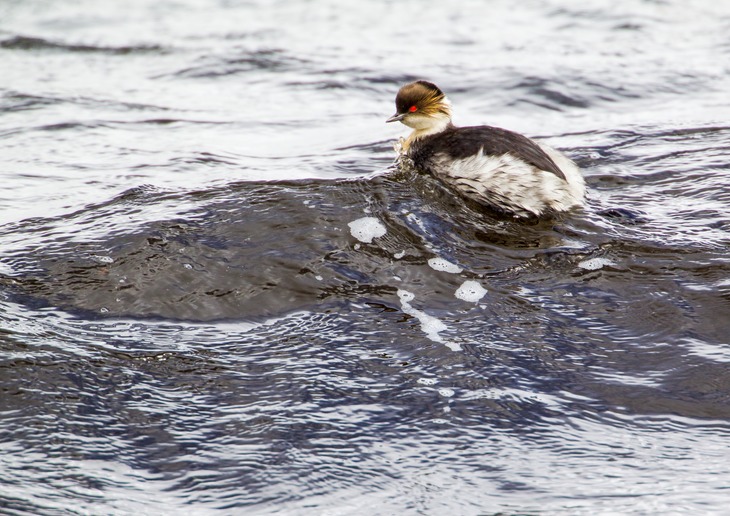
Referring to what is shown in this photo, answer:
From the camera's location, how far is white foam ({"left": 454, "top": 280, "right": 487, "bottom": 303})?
4824 millimetres

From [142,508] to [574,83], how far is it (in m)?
7.10

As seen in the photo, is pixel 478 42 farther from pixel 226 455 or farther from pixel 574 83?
pixel 226 455

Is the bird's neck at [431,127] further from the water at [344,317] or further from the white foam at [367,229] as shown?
the white foam at [367,229]

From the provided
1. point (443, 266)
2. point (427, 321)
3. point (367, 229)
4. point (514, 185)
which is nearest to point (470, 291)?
point (443, 266)

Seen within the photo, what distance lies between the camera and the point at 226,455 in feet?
11.9

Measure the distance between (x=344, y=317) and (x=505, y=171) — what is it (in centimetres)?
166

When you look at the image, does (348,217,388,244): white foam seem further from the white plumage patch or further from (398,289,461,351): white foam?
the white plumage patch

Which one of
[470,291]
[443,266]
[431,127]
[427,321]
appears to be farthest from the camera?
[431,127]

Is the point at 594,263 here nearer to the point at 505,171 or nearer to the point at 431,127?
the point at 505,171

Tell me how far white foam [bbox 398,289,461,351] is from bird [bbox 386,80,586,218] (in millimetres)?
1197

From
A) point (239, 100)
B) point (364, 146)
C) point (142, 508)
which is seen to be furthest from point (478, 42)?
point (142, 508)

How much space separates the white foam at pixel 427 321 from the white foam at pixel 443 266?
0.30m

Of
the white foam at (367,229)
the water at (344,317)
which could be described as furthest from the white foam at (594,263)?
the white foam at (367,229)

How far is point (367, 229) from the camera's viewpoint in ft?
17.8
